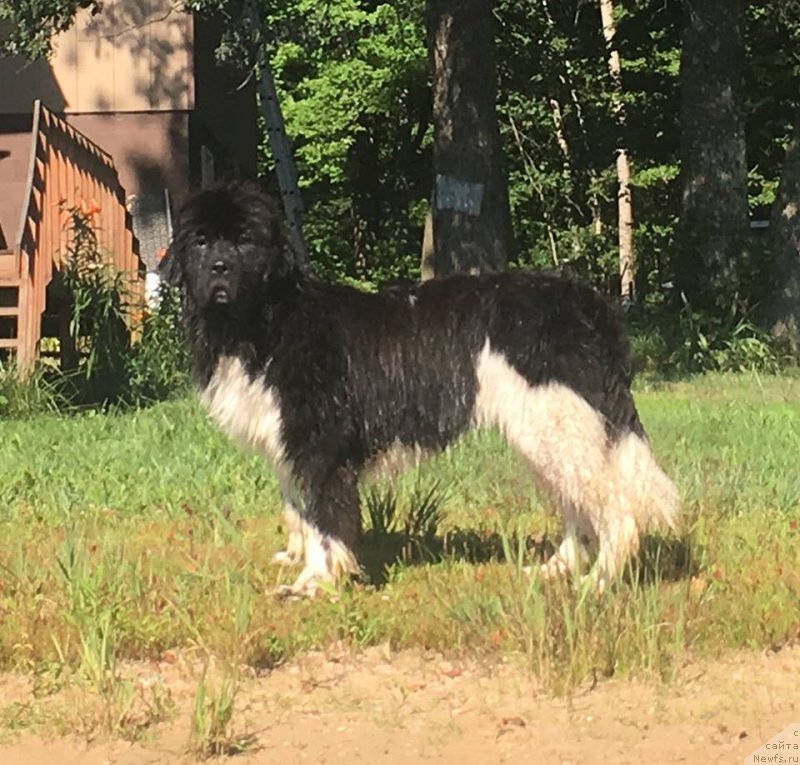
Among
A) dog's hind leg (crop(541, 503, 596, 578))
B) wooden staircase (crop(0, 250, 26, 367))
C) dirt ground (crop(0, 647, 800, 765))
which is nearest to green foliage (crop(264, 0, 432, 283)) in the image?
wooden staircase (crop(0, 250, 26, 367))

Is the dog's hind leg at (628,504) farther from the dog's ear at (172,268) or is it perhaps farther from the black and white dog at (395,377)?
the dog's ear at (172,268)

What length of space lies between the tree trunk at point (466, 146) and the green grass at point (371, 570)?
17.3 feet

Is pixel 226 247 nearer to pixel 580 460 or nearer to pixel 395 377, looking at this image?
pixel 395 377

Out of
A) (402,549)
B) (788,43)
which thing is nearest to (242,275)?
(402,549)

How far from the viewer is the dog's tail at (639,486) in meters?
4.89

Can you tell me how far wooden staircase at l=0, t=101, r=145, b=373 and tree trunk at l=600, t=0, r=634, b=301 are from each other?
868 centimetres

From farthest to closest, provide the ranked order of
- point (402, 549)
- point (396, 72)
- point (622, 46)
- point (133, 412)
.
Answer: point (396, 72) < point (622, 46) < point (133, 412) < point (402, 549)

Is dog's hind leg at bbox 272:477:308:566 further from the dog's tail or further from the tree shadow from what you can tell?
the dog's tail

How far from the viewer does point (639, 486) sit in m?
4.90

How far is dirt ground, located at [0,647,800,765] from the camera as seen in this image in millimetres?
3471

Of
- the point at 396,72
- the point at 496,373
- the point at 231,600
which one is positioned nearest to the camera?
the point at 231,600

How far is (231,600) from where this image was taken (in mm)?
4605

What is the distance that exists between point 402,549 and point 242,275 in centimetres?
156

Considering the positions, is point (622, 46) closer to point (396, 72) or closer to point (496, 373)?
point (396, 72)
